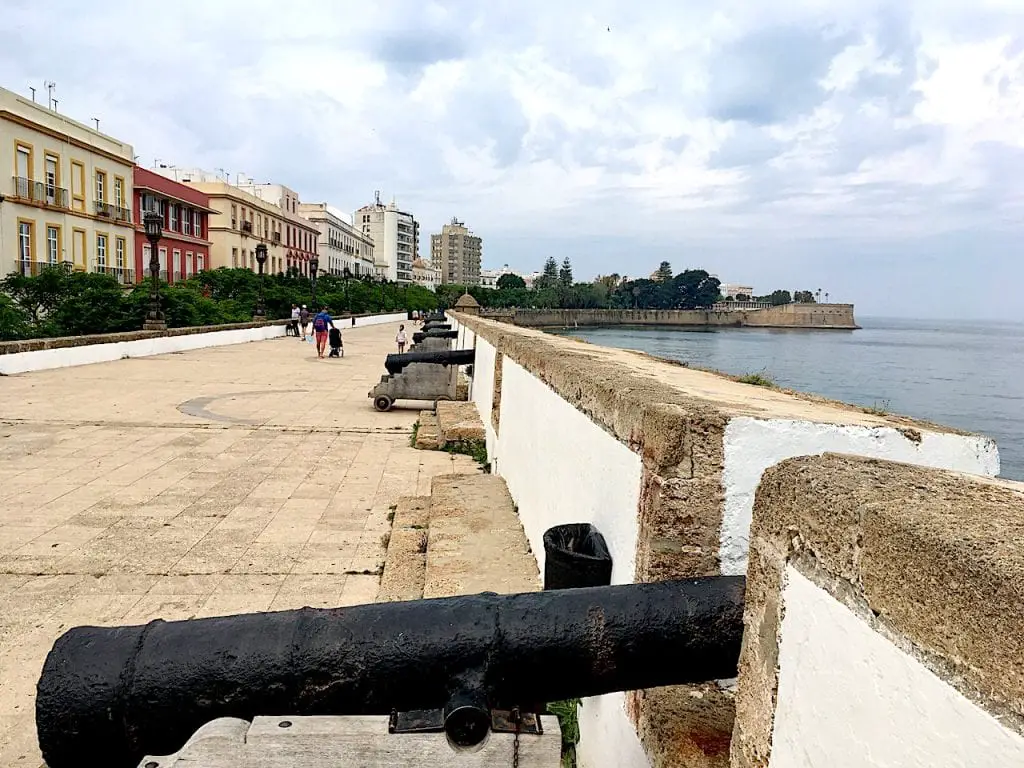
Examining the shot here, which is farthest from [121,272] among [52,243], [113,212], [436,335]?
[436,335]

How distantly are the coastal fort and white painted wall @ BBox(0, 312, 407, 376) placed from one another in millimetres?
4709

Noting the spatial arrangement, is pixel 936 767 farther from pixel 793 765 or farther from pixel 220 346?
→ pixel 220 346

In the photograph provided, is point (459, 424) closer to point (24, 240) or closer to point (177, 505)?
point (177, 505)

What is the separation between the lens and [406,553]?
4594 mm

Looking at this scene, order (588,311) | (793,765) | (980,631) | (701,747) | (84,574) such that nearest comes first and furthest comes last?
(980,631) < (793,765) < (701,747) < (84,574) < (588,311)

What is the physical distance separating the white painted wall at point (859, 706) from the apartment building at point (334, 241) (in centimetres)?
8812

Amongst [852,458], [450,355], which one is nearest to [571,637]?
[852,458]

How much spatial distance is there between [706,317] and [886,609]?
11943 centimetres

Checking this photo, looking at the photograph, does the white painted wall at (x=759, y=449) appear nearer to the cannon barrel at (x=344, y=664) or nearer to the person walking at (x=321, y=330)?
the cannon barrel at (x=344, y=664)

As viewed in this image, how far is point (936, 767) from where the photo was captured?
1.01 m

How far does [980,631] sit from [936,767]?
196 mm

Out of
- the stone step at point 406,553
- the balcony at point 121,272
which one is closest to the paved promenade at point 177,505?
the stone step at point 406,553

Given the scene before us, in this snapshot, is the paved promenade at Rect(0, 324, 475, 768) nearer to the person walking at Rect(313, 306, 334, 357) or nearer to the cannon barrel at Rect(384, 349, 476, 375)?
the cannon barrel at Rect(384, 349, 476, 375)

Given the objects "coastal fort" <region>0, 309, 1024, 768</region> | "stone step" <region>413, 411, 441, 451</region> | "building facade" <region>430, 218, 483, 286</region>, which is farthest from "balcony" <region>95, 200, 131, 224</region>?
"building facade" <region>430, 218, 483, 286</region>
